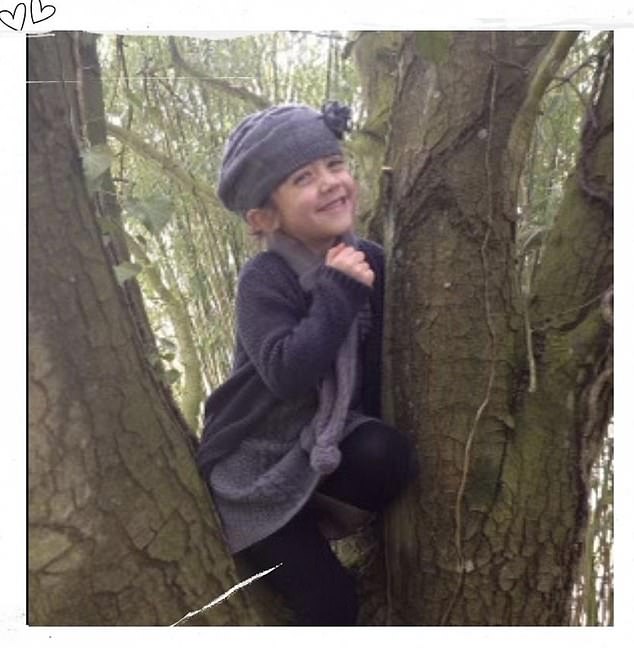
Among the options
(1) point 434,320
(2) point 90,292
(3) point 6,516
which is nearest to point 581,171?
(1) point 434,320

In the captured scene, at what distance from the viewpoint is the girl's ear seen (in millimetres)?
849

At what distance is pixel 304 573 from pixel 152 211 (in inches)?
14.2

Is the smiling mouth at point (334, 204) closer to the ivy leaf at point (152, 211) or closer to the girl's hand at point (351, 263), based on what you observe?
the girl's hand at point (351, 263)

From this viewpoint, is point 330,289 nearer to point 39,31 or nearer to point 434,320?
point 434,320

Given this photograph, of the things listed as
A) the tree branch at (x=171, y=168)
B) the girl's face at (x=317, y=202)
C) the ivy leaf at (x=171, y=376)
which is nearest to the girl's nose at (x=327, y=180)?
the girl's face at (x=317, y=202)

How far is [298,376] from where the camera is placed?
31.4 inches

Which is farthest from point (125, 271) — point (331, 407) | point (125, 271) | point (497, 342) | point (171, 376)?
point (497, 342)

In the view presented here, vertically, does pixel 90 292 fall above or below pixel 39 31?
below

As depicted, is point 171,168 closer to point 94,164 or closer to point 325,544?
point 94,164

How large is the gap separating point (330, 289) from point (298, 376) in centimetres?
8

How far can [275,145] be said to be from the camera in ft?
2.70

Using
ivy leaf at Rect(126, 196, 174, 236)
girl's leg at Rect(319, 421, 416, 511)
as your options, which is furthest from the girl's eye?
girl's leg at Rect(319, 421, 416, 511)
